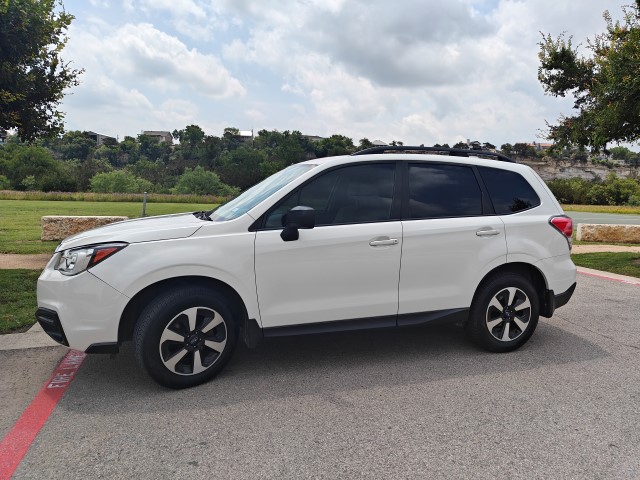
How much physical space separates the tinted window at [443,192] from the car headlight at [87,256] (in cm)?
238

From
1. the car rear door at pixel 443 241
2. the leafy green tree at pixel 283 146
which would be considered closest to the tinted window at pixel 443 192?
the car rear door at pixel 443 241

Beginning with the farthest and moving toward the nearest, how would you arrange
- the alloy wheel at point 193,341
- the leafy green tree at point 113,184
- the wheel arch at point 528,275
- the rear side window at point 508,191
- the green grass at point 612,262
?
the leafy green tree at point 113,184
the green grass at point 612,262
the rear side window at point 508,191
the wheel arch at point 528,275
the alloy wheel at point 193,341

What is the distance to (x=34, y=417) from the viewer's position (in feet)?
10.5

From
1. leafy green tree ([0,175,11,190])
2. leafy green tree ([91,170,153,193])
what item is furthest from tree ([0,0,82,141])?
leafy green tree ([0,175,11,190])

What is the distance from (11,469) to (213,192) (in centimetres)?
8560

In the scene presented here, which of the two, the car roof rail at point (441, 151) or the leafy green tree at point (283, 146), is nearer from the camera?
the car roof rail at point (441, 151)

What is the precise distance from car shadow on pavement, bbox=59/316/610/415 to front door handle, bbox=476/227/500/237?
0.96m

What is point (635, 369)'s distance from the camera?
422 centimetres

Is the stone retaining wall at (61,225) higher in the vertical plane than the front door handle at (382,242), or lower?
lower

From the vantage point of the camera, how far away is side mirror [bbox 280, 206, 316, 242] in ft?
11.7

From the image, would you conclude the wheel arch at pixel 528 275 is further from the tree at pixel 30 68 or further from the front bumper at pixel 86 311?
the tree at pixel 30 68

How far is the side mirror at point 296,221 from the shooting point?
3.58m

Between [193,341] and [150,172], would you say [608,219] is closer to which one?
[193,341]

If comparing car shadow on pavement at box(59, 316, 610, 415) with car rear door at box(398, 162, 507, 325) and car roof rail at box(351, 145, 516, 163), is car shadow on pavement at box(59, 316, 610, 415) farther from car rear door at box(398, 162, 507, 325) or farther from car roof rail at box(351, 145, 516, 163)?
car roof rail at box(351, 145, 516, 163)
